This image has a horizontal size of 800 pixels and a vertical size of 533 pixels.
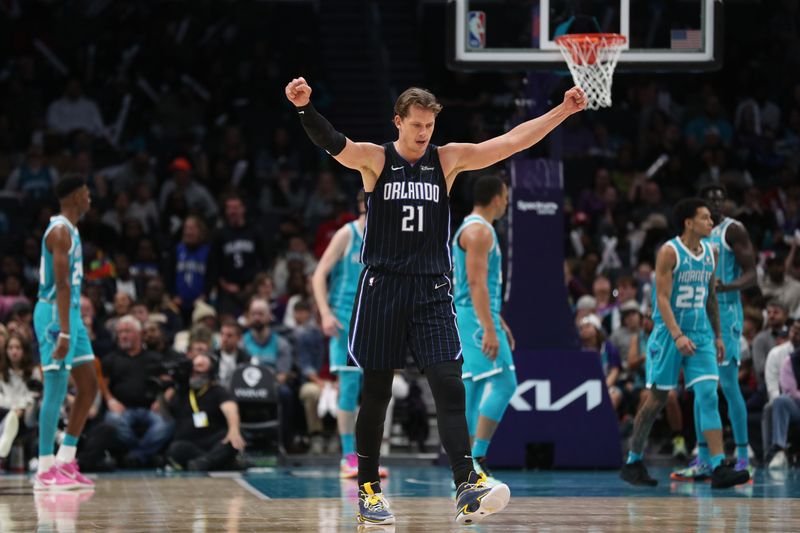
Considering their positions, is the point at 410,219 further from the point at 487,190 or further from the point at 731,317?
the point at 731,317

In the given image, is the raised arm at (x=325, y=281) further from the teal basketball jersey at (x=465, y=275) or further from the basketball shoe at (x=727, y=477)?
the basketball shoe at (x=727, y=477)

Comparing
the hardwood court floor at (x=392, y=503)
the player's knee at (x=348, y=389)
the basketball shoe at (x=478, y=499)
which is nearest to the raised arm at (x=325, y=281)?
the player's knee at (x=348, y=389)

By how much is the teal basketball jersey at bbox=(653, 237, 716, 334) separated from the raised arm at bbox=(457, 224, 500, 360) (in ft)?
5.40

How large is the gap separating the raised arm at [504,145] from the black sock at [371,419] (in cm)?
118

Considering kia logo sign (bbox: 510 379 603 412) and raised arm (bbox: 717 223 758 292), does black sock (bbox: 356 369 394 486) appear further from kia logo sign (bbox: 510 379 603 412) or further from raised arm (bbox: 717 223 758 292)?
kia logo sign (bbox: 510 379 603 412)

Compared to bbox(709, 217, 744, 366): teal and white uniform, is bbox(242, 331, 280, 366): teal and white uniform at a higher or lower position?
lower

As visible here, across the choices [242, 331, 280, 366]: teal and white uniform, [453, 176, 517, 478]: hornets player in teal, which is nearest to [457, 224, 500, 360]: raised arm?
[453, 176, 517, 478]: hornets player in teal

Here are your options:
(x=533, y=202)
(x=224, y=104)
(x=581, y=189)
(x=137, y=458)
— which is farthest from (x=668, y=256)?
(x=224, y=104)

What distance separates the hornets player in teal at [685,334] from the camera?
10.7 meters

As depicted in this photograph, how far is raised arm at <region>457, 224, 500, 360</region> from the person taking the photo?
980 cm

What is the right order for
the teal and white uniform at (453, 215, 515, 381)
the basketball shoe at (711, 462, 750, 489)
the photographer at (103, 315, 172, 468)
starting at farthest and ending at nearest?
the photographer at (103, 315, 172, 468)
the teal and white uniform at (453, 215, 515, 381)
the basketball shoe at (711, 462, 750, 489)

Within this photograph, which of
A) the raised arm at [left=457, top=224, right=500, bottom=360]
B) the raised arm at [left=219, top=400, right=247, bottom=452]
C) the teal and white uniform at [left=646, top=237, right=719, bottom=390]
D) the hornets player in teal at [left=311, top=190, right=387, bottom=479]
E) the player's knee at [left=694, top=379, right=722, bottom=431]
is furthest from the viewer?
the raised arm at [left=219, top=400, right=247, bottom=452]

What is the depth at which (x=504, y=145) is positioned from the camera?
753 centimetres

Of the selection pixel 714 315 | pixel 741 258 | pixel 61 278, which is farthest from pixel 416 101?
pixel 741 258
